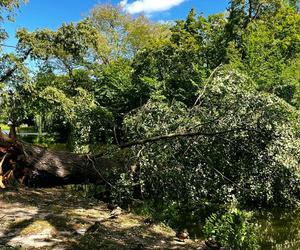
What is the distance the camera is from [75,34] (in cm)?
1708

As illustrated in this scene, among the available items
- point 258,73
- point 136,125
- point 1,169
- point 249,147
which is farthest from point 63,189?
point 258,73

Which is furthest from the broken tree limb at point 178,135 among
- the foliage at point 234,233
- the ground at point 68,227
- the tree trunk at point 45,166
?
the foliage at point 234,233

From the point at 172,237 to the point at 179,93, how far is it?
7929 millimetres

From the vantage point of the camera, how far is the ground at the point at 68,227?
4.66m

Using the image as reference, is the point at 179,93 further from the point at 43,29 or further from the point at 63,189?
the point at 43,29

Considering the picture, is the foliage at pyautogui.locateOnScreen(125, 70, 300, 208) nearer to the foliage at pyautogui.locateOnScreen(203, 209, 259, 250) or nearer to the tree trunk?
the foliage at pyautogui.locateOnScreen(203, 209, 259, 250)

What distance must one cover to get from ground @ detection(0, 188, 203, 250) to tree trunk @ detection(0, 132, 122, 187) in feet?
1.18

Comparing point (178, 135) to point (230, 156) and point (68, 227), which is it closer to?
point (230, 156)

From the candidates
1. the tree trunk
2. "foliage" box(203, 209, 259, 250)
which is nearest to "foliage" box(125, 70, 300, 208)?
"foliage" box(203, 209, 259, 250)

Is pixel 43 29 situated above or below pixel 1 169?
above

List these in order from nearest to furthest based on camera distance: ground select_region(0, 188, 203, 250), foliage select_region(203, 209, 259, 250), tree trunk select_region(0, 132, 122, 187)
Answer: ground select_region(0, 188, 203, 250) → foliage select_region(203, 209, 259, 250) → tree trunk select_region(0, 132, 122, 187)

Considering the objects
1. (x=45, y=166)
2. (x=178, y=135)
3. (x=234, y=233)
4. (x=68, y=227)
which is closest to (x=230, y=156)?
(x=178, y=135)

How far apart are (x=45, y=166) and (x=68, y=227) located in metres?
2.18

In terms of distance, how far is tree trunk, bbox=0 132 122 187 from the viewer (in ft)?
23.1
